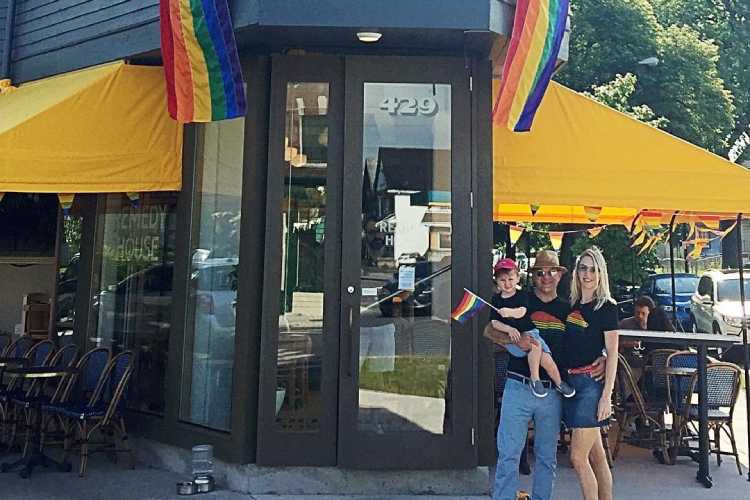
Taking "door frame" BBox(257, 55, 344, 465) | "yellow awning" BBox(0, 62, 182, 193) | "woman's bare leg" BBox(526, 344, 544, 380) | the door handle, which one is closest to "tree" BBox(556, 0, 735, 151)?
"door frame" BBox(257, 55, 344, 465)

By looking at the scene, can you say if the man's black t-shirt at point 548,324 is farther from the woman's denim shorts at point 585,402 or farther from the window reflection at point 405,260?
the window reflection at point 405,260

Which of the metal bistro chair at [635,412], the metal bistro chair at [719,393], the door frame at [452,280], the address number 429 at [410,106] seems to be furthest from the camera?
the metal bistro chair at [635,412]

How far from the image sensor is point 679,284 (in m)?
15.5

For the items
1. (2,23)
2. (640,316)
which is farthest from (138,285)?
(640,316)

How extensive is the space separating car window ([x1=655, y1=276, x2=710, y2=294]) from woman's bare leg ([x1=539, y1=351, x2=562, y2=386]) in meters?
12.0

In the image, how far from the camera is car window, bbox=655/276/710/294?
1527 centimetres

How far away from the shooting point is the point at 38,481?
530 cm

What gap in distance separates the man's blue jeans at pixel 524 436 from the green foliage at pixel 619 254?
9.60m

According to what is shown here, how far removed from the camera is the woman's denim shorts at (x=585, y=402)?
4.20m

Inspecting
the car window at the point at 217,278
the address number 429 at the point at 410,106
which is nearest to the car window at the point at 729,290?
the address number 429 at the point at 410,106

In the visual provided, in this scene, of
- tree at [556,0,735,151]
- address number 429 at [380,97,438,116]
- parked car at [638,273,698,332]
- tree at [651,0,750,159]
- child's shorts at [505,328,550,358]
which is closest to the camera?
child's shorts at [505,328,550,358]

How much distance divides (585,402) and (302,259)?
2197 millimetres

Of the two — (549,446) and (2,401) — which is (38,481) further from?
(549,446)

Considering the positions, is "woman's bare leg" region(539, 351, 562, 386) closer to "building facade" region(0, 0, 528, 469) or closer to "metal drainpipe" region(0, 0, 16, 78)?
"building facade" region(0, 0, 528, 469)
